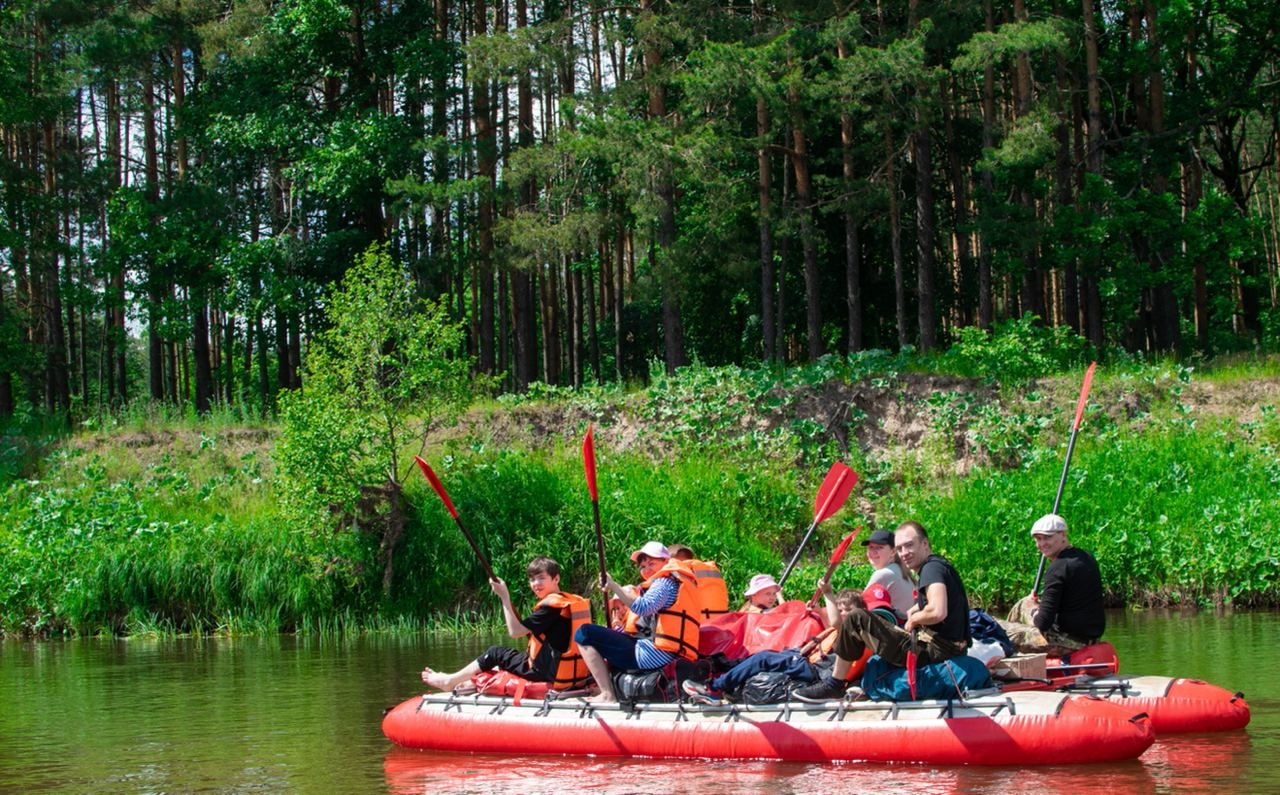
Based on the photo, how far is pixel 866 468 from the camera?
880 inches

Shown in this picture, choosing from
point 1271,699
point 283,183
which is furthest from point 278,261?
point 1271,699

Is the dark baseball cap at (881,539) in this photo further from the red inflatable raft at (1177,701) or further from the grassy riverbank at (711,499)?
the grassy riverbank at (711,499)

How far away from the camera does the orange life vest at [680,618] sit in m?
10.0

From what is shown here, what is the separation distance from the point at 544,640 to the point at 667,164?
12.2 meters

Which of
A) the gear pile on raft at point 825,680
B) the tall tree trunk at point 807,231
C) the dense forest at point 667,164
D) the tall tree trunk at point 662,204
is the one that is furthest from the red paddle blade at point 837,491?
the tall tree trunk at point 807,231

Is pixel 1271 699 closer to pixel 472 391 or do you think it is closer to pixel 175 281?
pixel 472 391

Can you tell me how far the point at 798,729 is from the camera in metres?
9.52

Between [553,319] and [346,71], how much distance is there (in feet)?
30.2

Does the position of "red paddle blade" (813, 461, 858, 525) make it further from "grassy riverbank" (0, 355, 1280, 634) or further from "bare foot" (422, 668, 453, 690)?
"grassy riverbank" (0, 355, 1280, 634)

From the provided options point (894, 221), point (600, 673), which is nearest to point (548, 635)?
point (600, 673)

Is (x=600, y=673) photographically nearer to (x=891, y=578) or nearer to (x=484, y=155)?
(x=891, y=578)

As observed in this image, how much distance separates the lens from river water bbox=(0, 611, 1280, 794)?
879cm

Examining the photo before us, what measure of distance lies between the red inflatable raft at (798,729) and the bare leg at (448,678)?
0.33 ft

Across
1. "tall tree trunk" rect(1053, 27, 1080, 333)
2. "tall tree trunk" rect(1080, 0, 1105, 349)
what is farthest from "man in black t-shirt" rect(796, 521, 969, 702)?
"tall tree trunk" rect(1080, 0, 1105, 349)
